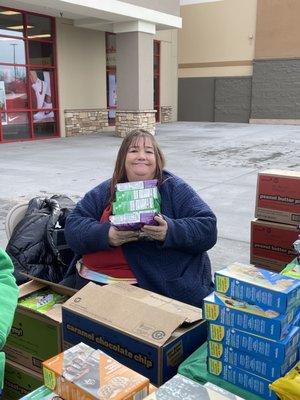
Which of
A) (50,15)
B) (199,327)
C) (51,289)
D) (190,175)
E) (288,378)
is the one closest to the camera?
(288,378)

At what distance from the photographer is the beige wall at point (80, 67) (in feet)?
50.7

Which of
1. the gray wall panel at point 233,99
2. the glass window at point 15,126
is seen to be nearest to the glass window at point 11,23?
the glass window at point 15,126

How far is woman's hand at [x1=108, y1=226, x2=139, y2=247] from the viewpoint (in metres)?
2.39

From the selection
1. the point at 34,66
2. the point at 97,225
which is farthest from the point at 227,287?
the point at 34,66

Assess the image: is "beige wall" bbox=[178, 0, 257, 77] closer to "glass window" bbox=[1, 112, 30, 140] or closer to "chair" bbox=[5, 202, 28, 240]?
"glass window" bbox=[1, 112, 30, 140]

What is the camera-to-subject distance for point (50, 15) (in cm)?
1450

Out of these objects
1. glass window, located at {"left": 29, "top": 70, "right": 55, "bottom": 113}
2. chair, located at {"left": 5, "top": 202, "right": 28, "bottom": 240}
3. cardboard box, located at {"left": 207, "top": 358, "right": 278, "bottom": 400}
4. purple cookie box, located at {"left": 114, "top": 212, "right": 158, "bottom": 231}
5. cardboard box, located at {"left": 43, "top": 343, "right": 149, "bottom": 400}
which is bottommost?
cardboard box, located at {"left": 207, "top": 358, "right": 278, "bottom": 400}

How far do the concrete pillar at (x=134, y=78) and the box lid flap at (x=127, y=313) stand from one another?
12.8m

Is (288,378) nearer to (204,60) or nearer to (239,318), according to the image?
(239,318)

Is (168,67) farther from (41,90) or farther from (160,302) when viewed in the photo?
(160,302)

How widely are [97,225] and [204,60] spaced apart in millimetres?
21387

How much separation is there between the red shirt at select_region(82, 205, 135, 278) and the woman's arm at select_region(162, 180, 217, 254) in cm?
27

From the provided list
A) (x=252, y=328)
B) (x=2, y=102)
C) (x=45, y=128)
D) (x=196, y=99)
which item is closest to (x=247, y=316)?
(x=252, y=328)

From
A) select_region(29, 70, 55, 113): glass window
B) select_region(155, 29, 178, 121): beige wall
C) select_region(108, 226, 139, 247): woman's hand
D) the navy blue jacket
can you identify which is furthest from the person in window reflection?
select_region(108, 226, 139, 247): woman's hand
